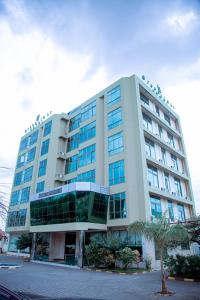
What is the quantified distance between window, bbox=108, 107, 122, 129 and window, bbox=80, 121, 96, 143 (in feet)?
11.0

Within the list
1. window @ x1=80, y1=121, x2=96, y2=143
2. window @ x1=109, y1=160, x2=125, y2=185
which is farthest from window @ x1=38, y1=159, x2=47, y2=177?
window @ x1=109, y1=160, x2=125, y2=185

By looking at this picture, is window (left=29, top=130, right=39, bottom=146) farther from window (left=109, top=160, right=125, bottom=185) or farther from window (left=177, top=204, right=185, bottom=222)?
window (left=177, top=204, right=185, bottom=222)

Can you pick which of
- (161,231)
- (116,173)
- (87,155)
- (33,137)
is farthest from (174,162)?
(33,137)

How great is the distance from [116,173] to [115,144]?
4069mm

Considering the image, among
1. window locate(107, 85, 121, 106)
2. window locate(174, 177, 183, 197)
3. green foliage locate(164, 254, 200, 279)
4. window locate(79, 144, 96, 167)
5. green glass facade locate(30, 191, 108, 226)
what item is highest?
window locate(107, 85, 121, 106)

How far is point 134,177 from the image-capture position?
27.1 meters

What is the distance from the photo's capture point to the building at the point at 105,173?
2678cm

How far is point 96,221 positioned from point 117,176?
5998mm

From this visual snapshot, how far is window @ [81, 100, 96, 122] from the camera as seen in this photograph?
3639 centimetres

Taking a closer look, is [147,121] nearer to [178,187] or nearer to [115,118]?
[115,118]

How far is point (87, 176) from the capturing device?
107 ft

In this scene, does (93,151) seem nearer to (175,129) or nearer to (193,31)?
(175,129)

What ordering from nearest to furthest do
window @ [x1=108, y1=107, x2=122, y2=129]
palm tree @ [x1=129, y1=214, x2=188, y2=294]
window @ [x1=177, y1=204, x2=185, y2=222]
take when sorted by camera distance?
palm tree @ [x1=129, y1=214, x2=188, y2=294] < window @ [x1=108, y1=107, x2=122, y2=129] < window @ [x1=177, y1=204, x2=185, y2=222]

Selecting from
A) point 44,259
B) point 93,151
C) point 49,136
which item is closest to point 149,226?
point 93,151
